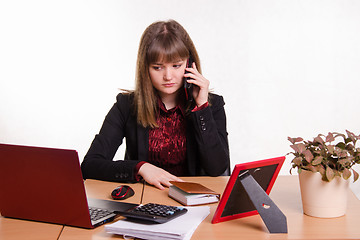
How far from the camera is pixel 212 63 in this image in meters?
4.35

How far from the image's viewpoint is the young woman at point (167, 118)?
2188mm

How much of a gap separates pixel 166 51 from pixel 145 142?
19.3 inches

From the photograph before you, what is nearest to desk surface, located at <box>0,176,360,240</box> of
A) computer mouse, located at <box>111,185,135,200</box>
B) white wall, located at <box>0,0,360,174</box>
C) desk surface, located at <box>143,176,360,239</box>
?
desk surface, located at <box>143,176,360,239</box>

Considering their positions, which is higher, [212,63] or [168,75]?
[168,75]

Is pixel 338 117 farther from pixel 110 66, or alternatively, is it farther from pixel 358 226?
pixel 358 226

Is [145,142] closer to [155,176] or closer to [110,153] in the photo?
[110,153]

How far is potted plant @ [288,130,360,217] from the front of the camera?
1.37 meters

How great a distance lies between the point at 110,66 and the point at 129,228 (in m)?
3.19

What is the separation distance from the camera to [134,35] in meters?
4.29

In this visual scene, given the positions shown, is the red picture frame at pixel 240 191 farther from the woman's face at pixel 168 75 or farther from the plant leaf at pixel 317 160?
the woman's face at pixel 168 75

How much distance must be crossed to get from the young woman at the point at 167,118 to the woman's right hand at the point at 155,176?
0.61ft

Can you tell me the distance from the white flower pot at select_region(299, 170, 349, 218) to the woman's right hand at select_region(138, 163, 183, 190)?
603 millimetres

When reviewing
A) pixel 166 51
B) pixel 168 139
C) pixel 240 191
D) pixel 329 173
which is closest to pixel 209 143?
pixel 168 139

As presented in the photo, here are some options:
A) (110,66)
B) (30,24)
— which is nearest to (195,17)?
(110,66)
